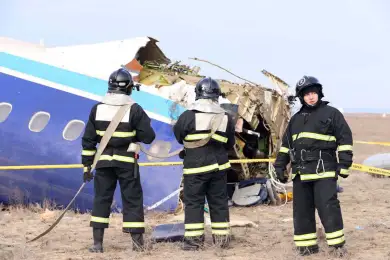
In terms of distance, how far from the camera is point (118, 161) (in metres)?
7.50

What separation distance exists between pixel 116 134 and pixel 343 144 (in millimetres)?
2627

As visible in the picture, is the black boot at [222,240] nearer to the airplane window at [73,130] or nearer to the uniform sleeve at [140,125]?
the uniform sleeve at [140,125]

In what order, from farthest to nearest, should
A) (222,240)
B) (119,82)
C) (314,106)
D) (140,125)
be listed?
(222,240), (119,82), (140,125), (314,106)

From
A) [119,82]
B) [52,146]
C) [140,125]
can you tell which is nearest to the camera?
[140,125]

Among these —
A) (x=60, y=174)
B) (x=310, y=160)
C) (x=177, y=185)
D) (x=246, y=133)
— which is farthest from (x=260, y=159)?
(x=310, y=160)

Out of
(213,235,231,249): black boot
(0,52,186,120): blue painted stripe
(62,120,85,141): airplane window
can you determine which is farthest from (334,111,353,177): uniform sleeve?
(62,120,85,141): airplane window

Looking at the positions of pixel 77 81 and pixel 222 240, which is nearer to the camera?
pixel 222 240

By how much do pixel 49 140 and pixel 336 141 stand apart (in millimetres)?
5090

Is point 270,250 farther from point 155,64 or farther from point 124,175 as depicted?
point 155,64

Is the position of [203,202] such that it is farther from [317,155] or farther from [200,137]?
[317,155]

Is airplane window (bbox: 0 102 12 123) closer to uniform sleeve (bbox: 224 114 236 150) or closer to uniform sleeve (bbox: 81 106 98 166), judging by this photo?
uniform sleeve (bbox: 81 106 98 166)

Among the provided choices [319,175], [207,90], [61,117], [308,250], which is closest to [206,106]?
[207,90]

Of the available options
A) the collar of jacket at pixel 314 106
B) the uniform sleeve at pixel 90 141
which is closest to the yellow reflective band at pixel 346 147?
the collar of jacket at pixel 314 106

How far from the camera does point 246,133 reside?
11.8 metres
